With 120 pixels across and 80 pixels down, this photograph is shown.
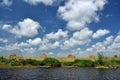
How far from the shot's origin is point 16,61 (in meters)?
104

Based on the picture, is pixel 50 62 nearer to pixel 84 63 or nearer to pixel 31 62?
pixel 31 62

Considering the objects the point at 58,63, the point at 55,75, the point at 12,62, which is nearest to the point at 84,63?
the point at 58,63

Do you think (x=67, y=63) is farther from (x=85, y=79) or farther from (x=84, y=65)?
(x=85, y=79)

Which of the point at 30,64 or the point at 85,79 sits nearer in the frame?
the point at 85,79

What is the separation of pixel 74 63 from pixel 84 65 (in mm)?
5288

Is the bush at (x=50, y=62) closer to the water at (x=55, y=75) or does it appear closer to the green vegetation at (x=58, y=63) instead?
the green vegetation at (x=58, y=63)

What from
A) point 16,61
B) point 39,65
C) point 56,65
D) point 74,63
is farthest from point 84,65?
point 16,61

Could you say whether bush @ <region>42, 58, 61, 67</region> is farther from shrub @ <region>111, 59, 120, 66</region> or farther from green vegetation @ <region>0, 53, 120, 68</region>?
shrub @ <region>111, 59, 120, 66</region>

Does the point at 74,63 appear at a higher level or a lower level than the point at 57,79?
higher

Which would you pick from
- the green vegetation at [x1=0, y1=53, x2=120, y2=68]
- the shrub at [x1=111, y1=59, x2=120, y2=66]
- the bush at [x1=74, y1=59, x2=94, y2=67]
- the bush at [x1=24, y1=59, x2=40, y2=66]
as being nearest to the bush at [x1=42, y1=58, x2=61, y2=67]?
the green vegetation at [x1=0, y1=53, x2=120, y2=68]

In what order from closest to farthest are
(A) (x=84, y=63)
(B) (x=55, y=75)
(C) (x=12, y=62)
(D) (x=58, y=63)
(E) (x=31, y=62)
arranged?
(B) (x=55, y=75)
(C) (x=12, y=62)
(E) (x=31, y=62)
(D) (x=58, y=63)
(A) (x=84, y=63)

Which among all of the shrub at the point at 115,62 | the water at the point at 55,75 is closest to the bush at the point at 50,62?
the shrub at the point at 115,62

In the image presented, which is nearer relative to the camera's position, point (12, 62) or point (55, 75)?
point (55, 75)

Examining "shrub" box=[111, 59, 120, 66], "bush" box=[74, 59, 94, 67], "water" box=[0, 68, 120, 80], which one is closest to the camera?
"water" box=[0, 68, 120, 80]
